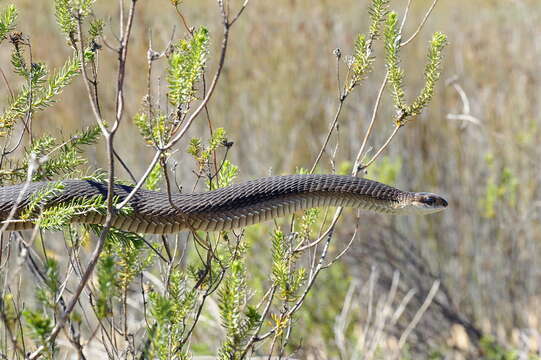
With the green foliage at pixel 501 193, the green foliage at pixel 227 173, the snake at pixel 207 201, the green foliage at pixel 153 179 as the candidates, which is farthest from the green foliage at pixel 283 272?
the green foliage at pixel 501 193

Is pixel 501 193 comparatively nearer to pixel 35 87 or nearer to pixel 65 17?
pixel 35 87

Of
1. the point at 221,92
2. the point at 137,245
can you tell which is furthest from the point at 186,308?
the point at 221,92

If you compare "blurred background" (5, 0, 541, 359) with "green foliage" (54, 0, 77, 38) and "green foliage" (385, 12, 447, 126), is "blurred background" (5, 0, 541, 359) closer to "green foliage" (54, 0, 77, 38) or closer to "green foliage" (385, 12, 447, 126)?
"green foliage" (385, 12, 447, 126)

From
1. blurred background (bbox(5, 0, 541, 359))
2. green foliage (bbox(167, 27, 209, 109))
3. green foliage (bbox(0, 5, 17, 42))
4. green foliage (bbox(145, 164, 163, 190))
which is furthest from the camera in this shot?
blurred background (bbox(5, 0, 541, 359))

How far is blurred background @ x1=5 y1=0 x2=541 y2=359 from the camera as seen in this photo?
18.0ft

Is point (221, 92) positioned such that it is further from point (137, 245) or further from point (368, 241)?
point (137, 245)

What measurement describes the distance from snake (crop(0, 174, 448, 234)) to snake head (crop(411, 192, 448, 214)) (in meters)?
0.25

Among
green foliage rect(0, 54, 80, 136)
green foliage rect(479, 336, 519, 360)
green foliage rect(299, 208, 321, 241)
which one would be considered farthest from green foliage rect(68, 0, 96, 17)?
green foliage rect(479, 336, 519, 360)

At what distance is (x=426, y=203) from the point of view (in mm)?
3076

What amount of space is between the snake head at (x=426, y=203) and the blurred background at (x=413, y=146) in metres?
1.63

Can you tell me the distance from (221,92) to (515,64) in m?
2.87

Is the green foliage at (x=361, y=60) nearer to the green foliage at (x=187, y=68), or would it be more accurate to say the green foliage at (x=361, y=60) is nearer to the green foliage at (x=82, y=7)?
the green foliage at (x=187, y=68)

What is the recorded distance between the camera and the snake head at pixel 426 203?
3.00m

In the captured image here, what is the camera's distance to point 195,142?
2281mm
